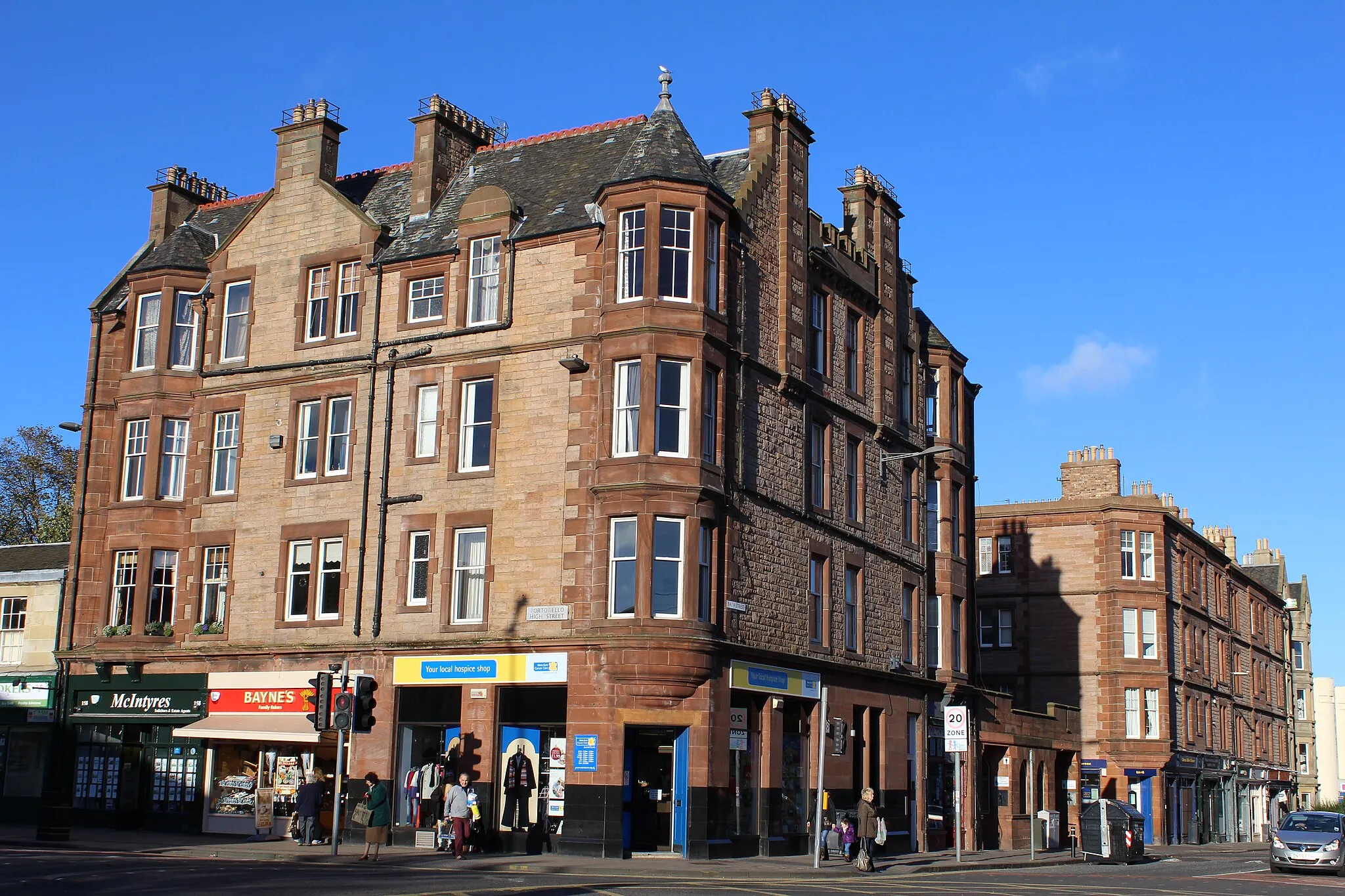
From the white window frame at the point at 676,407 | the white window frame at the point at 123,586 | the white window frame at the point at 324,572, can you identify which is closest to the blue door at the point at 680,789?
the white window frame at the point at 676,407

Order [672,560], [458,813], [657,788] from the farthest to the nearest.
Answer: [657,788]
[672,560]
[458,813]

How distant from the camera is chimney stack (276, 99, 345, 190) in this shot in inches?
1526

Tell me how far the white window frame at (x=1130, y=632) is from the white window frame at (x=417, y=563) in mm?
37641

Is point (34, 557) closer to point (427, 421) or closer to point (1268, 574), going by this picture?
point (427, 421)

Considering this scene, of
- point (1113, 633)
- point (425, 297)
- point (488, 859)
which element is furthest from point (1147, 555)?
point (488, 859)

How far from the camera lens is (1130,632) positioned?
6225 centimetres

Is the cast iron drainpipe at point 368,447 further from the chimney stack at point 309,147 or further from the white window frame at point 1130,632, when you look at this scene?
the white window frame at point 1130,632

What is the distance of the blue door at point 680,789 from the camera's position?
3133 cm

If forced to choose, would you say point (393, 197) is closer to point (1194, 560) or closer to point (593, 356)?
point (593, 356)

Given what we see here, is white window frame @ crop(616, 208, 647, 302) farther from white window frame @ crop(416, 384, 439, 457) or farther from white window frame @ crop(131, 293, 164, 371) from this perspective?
white window frame @ crop(131, 293, 164, 371)

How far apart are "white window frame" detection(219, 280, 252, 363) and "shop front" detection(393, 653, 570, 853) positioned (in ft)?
35.2

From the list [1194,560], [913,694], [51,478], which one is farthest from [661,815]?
[1194,560]

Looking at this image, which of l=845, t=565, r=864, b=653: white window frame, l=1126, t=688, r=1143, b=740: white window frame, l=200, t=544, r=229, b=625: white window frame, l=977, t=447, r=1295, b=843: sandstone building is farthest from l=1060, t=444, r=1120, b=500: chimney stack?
l=200, t=544, r=229, b=625: white window frame

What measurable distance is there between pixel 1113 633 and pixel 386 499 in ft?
125
